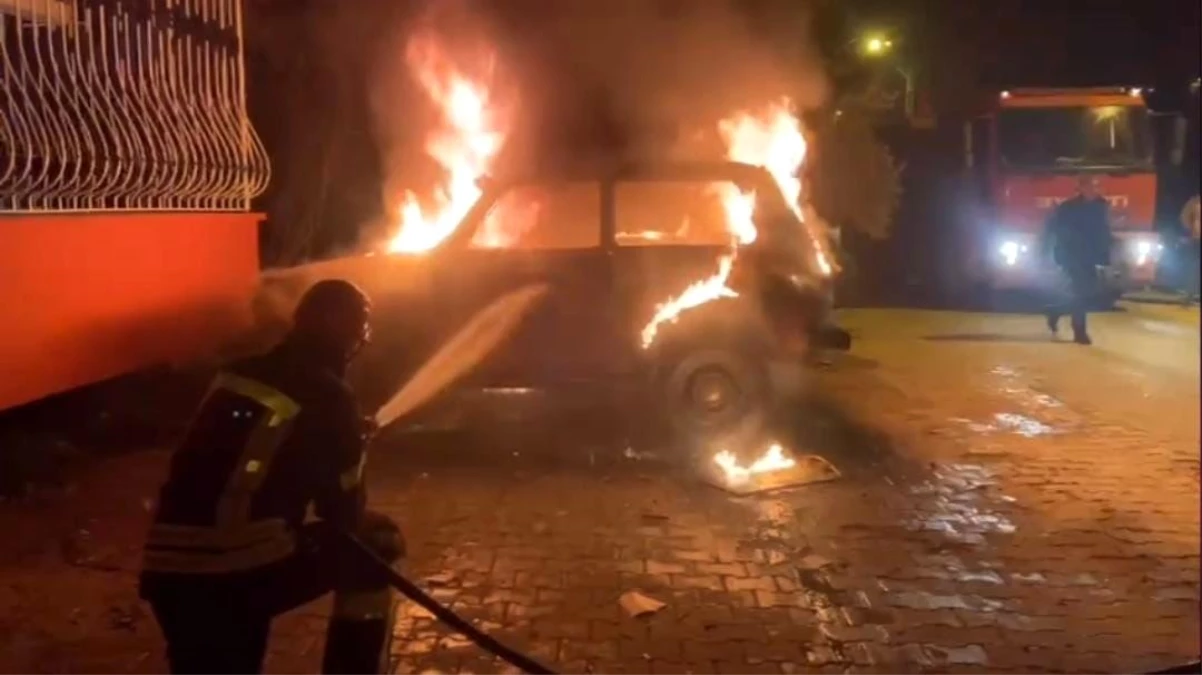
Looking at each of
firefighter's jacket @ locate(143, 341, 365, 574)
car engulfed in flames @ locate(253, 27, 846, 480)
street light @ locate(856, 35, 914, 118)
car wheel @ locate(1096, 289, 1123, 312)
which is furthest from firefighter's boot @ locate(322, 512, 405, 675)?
street light @ locate(856, 35, 914, 118)

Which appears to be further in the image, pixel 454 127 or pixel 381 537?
pixel 454 127

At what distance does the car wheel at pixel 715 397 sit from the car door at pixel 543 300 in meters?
0.51

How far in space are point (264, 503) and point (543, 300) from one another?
5.00 metres

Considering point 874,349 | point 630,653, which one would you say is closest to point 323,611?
point 630,653

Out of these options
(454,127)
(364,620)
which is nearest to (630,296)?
(364,620)

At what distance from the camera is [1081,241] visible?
1294 centimetres

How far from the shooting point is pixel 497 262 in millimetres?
8188

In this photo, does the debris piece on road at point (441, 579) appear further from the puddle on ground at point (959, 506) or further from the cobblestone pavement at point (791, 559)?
the puddle on ground at point (959, 506)

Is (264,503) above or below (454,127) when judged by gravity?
below

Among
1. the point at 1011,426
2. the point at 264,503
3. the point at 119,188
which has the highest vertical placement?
the point at 119,188

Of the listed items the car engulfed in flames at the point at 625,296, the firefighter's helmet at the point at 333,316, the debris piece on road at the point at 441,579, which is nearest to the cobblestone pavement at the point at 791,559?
the debris piece on road at the point at 441,579

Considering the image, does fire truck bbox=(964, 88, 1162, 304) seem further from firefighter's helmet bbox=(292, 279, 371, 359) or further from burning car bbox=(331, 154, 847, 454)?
firefighter's helmet bbox=(292, 279, 371, 359)

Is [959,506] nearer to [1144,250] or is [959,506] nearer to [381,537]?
[381,537]

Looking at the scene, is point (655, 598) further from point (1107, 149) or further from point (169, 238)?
point (1107, 149)
